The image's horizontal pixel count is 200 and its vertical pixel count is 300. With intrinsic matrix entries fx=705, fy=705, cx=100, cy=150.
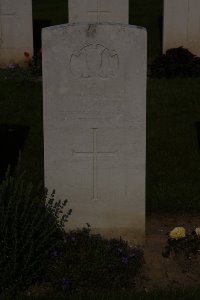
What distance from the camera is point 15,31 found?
1230cm

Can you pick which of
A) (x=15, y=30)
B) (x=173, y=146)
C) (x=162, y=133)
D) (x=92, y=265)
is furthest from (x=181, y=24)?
(x=92, y=265)

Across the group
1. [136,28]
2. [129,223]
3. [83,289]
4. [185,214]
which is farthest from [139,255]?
[136,28]

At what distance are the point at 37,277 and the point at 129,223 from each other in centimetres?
89

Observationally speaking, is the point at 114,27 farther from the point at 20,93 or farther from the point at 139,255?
the point at 20,93

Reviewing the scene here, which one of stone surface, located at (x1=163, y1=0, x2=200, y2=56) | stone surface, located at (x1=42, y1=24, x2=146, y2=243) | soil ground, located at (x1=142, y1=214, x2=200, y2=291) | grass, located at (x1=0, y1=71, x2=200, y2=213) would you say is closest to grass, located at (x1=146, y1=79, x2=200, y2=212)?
grass, located at (x1=0, y1=71, x2=200, y2=213)

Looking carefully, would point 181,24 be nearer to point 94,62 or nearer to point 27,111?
point 27,111

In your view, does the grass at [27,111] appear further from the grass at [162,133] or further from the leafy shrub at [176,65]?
the leafy shrub at [176,65]

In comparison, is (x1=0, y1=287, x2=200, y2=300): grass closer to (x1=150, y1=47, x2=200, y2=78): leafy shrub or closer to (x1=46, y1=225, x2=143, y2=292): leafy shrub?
(x1=46, y1=225, x2=143, y2=292): leafy shrub

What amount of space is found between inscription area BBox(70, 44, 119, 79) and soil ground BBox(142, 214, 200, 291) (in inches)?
56.0

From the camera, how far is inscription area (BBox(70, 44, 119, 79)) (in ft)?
17.0

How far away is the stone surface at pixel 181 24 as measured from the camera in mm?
12148

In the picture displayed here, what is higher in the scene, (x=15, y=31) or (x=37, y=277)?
(x=15, y=31)

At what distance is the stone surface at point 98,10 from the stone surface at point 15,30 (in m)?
0.79

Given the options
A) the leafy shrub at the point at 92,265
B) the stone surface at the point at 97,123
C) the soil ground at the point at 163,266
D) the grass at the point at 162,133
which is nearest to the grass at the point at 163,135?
the grass at the point at 162,133
